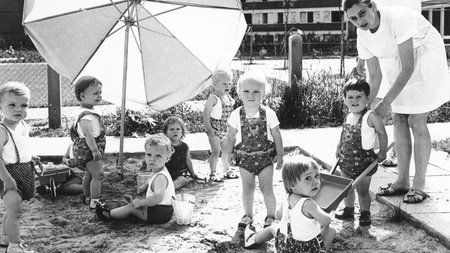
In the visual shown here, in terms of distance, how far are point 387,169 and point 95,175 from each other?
2.86 metres

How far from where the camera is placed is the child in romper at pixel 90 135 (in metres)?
5.10

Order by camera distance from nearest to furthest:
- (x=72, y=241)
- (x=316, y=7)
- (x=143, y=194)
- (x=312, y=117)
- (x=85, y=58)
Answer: (x=72, y=241) → (x=143, y=194) → (x=85, y=58) → (x=312, y=117) → (x=316, y=7)

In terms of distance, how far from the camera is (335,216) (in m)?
4.80

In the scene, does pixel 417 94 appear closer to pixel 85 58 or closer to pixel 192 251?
pixel 192 251

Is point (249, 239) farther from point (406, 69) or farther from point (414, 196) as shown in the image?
point (406, 69)

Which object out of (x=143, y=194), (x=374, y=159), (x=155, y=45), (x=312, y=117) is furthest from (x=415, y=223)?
(x=312, y=117)

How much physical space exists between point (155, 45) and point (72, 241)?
245 cm

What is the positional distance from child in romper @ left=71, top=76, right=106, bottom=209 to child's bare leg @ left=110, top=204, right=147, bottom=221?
438 mm

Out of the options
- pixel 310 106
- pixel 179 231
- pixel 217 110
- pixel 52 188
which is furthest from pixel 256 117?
pixel 310 106

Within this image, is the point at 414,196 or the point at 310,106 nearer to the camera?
the point at 414,196

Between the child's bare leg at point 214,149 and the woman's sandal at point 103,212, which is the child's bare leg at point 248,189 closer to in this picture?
the woman's sandal at point 103,212

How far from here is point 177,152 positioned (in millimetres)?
5973

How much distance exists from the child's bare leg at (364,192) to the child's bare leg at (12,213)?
2.43 metres

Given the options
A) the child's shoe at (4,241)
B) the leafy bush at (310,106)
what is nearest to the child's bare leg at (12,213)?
the child's shoe at (4,241)
